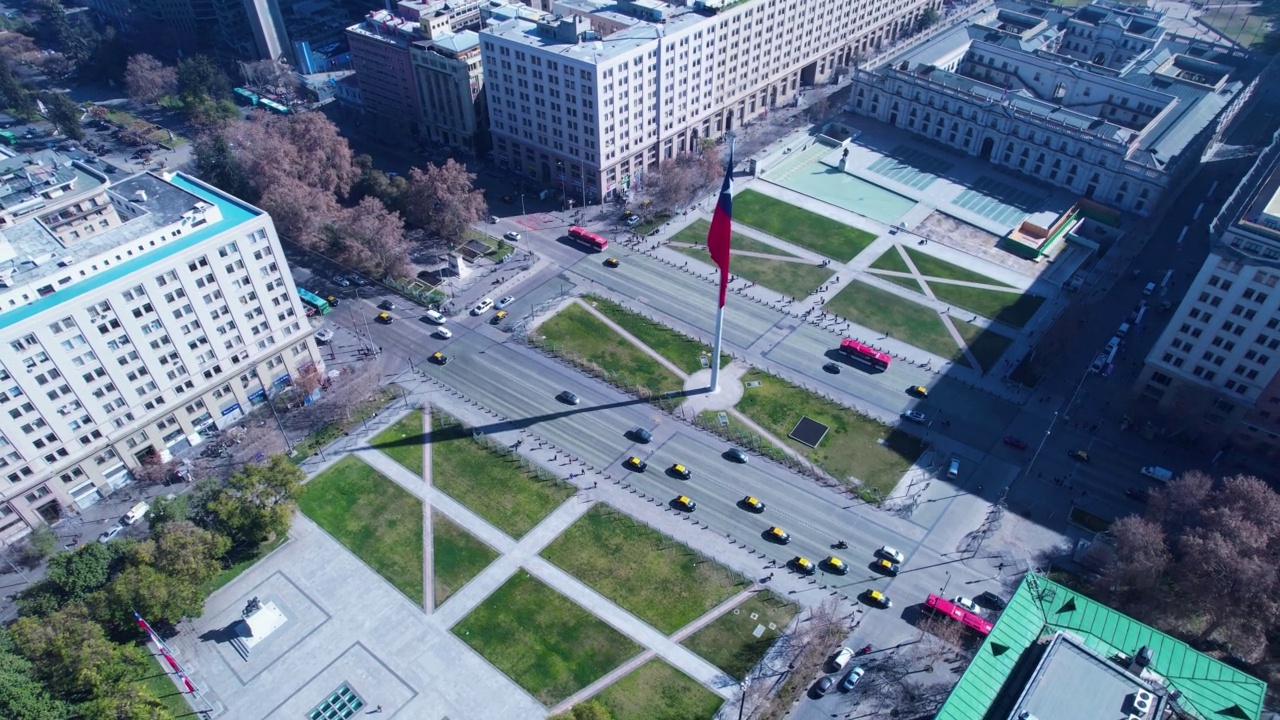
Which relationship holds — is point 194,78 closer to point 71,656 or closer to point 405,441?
point 405,441

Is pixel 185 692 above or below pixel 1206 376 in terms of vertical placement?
below

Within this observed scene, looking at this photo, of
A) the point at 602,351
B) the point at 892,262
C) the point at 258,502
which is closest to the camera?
the point at 258,502

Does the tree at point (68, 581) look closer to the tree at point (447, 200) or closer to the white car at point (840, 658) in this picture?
the tree at point (447, 200)

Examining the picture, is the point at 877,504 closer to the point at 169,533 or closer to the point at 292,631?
the point at 292,631

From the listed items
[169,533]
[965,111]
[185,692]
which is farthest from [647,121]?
[185,692]

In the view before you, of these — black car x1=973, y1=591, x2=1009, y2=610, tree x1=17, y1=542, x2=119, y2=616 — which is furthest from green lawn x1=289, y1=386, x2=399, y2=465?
black car x1=973, y1=591, x2=1009, y2=610

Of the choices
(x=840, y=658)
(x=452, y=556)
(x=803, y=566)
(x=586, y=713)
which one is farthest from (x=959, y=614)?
(x=452, y=556)

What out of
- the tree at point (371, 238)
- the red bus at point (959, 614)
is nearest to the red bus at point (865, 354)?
the red bus at point (959, 614)
